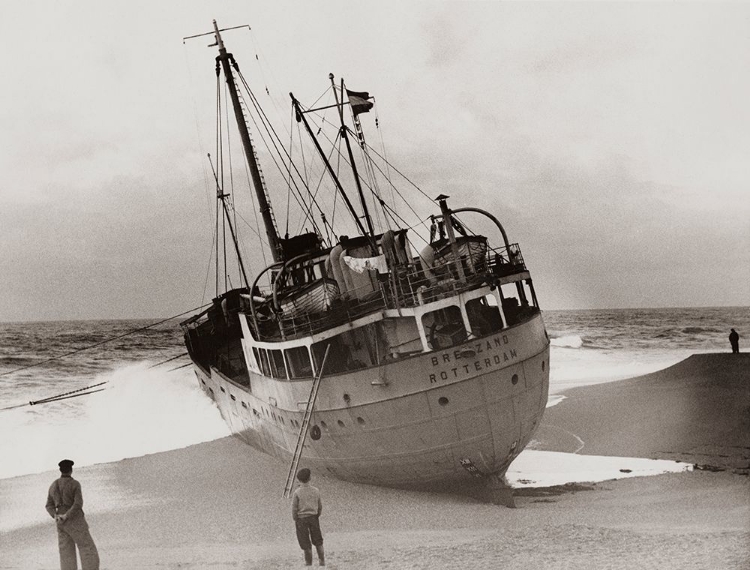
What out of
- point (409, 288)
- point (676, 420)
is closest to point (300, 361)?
point (409, 288)

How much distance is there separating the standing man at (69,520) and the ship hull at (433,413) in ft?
11.7

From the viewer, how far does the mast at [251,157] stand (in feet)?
35.3

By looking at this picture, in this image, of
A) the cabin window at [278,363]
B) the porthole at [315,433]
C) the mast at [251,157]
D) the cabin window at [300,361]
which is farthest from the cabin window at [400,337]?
the mast at [251,157]

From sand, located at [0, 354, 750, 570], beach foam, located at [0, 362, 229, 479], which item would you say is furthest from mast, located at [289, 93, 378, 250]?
beach foam, located at [0, 362, 229, 479]

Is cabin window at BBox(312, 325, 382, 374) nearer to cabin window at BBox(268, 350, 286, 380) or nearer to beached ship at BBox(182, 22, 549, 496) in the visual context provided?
beached ship at BBox(182, 22, 549, 496)

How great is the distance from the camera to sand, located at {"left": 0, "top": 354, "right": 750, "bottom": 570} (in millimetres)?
8016

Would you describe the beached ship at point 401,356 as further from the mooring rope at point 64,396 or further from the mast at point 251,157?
the mooring rope at point 64,396

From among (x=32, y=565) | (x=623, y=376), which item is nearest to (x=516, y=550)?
(x=32, y=565)

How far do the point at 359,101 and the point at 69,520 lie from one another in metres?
6.67

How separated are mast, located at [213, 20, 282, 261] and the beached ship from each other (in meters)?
0.08

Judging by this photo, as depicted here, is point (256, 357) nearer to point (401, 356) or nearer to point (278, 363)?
point (278, 363)

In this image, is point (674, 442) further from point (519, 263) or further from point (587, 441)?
point (519, 263)

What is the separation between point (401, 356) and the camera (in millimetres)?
9766

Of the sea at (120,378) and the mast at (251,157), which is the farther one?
the mast at (251,157)
